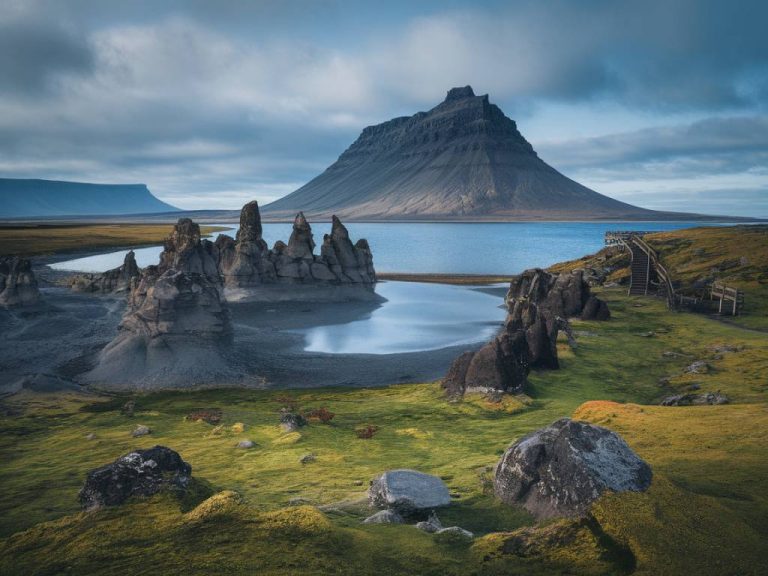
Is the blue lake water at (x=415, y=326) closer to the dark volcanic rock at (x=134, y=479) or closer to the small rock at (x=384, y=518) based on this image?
the dark volcanic rock at (x=134, y=479)

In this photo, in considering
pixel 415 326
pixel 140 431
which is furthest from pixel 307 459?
pixel 415 326

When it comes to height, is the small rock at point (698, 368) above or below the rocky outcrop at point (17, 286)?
below

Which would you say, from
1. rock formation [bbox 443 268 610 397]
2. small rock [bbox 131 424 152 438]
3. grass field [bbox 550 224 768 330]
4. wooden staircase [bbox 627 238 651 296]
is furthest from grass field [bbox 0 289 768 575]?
wooden staircase [bbox 627 238 651 296]

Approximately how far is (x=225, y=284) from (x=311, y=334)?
3383cm

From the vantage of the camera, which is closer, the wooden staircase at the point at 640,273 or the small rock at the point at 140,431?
the small rock at the point at 140,431

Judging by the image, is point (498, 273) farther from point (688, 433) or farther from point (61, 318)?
point (688, 433)

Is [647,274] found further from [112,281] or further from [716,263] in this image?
[112,281]

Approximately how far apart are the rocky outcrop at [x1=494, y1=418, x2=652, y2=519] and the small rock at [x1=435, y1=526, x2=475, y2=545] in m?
2.61

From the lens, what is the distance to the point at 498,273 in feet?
506

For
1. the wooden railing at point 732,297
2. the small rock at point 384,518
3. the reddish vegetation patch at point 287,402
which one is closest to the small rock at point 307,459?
the small rock at point 384,518

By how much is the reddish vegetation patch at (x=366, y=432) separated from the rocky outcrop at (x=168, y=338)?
928 inches

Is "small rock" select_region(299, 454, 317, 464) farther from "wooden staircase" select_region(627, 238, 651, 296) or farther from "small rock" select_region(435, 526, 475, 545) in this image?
"wooden staircase" select_region(627, 238, 651, 296)

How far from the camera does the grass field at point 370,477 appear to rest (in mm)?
13648

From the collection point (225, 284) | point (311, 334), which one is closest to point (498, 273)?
point (225, 284)
